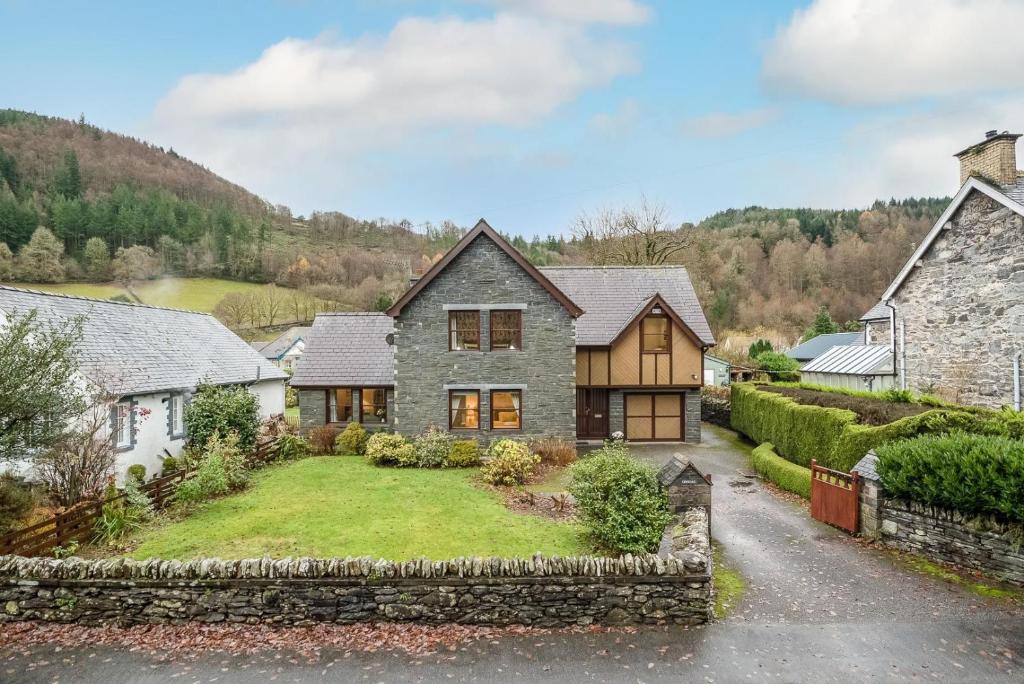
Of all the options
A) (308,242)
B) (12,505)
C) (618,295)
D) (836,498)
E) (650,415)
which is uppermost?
(308,242)

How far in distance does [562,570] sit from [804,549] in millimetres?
6521

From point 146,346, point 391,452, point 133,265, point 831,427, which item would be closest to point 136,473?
point 146,346

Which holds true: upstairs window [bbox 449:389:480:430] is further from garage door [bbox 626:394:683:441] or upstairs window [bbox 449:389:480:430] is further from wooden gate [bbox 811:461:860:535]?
wooden gate [bbox 811:461:860:535]

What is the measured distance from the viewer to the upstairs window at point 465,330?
20484 mm

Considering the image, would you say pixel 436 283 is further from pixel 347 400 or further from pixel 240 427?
pixel 240 427

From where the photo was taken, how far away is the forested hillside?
64062 mm

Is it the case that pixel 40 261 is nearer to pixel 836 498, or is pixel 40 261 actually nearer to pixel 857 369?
pixel 836 498

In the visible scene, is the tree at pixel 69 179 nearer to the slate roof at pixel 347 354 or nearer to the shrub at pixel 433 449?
the slate roof at pixel 347 354

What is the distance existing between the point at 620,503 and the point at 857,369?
1783 cm

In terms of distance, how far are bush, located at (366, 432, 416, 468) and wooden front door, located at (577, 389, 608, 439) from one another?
804 cm

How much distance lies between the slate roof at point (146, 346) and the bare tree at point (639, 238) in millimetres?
26969

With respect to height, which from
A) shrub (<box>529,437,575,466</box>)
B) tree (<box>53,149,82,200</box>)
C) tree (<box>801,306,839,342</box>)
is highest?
tree (<box>53,149,82,200</box>)

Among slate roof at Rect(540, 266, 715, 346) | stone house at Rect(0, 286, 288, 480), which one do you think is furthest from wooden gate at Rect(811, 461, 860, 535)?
stone house at Rect(0, 286, 288, 480)

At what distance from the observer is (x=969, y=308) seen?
1573cm
